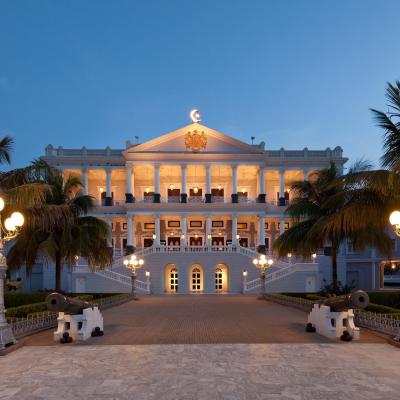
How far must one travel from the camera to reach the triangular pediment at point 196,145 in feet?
146

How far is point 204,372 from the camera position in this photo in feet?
28.0

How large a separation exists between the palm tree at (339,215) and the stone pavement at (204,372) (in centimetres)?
480

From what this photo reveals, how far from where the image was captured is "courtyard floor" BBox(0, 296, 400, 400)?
729cm

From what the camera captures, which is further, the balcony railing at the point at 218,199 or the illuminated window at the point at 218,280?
the balcony railing at the point at 218,199

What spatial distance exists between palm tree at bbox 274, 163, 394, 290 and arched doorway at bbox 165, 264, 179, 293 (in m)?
17.9

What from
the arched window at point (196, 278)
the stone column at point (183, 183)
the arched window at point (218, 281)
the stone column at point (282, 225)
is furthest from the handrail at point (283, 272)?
the stone column at point (183, 183)

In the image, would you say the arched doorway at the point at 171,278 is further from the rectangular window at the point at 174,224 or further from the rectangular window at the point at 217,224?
the rectangular window at the point at 217,224

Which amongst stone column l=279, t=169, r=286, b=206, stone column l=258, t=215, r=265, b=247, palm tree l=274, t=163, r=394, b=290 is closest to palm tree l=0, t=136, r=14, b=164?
palm tree l=274, t=163, r=394, b=290

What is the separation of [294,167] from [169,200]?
51.0 feet

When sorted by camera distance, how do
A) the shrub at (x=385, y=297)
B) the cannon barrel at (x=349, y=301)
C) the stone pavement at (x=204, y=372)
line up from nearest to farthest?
the stone pavement at (x=204, y=372)
the cannon barrel at (x=349, y=301)
the shrub at (x=385, y=297)

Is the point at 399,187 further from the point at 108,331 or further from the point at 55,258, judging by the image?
the point at 55,258

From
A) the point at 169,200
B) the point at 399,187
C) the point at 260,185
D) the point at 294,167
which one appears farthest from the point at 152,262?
the point at 399,187

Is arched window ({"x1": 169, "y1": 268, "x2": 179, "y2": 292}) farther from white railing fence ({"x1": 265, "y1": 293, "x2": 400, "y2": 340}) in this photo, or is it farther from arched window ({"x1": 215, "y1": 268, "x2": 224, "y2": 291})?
white railing fence ({"x1": 265, "y1": 293, "x2": 400, "y2": 340})

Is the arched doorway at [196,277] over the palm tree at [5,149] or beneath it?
beneath
